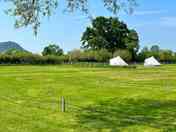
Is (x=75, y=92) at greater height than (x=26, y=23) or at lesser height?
lesser

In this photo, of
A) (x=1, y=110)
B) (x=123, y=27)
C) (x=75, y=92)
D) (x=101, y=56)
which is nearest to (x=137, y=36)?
(x=123, y=27)

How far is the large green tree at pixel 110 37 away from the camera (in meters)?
170

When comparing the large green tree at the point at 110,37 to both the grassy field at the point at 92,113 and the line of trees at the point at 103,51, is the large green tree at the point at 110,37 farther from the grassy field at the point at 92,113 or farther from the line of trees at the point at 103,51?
the grassy field at the point at 92,113

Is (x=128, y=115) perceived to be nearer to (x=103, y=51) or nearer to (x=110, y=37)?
(x=103, y=51)

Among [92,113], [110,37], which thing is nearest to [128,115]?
[92,113]

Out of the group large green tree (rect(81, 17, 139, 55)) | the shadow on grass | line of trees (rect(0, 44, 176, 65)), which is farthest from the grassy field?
large green tree (rect(81, 17, 139, 55))

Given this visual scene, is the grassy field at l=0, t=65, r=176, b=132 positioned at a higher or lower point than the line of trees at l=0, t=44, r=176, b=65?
lower

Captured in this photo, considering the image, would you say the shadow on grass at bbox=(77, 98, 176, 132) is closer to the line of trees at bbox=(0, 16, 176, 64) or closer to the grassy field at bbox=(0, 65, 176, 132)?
the grassy field at bbox=(0, 65, 176, 132)

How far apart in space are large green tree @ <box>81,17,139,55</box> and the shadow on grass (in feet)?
465

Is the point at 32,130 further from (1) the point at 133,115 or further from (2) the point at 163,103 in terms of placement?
(2) the point at 163,103

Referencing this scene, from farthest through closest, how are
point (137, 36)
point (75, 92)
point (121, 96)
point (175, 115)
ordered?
point (137, 36)
point (75, 92)
point (121, 96)
point (175, 115)

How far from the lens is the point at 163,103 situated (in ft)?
84.1

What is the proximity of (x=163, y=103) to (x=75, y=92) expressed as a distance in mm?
8988

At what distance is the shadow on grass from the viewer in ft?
59.7
